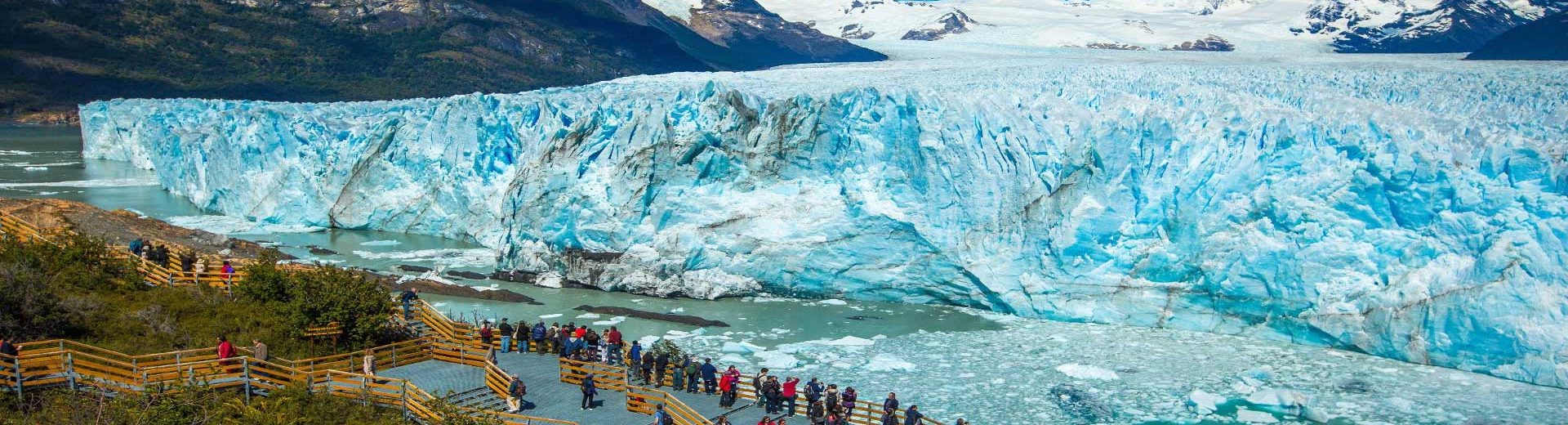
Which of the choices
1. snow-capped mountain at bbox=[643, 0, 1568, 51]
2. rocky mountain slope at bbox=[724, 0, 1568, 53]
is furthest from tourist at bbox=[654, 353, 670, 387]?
rocky mountain slope at bbox=[724, 0, 1568, 53]

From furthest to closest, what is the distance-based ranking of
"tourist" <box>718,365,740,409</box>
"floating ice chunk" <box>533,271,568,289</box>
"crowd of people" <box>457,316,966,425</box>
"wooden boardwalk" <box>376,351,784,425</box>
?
"floating ice chunk" <box>533,271,568,289</box> < "tourist" <box>718,365,740,409</box> < "crowd of people" <box>457,316,966,425</box> < "wooden boardwalk" <box>376,351,784,425</box>

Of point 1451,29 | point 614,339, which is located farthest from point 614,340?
point 1451,29

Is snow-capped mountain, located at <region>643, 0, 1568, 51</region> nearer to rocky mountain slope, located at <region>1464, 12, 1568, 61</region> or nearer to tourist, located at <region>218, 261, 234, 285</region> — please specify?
rocky mountain slope, located at <region>1464, 12, 1568, 61</region>

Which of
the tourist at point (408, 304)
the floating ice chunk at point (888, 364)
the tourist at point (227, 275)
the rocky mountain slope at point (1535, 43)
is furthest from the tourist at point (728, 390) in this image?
the rocky mountain slope at point (1535, 43)

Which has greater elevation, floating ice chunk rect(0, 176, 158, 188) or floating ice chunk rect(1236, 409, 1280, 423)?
floating ice chunk rect(1236, 409, 1280, 423)

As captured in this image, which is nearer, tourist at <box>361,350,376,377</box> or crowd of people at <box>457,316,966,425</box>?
tourist at <box>361,350,376,377</box>

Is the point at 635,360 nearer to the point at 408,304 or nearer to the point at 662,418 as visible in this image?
the point at 662,418

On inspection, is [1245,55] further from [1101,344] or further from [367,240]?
[367,240]
